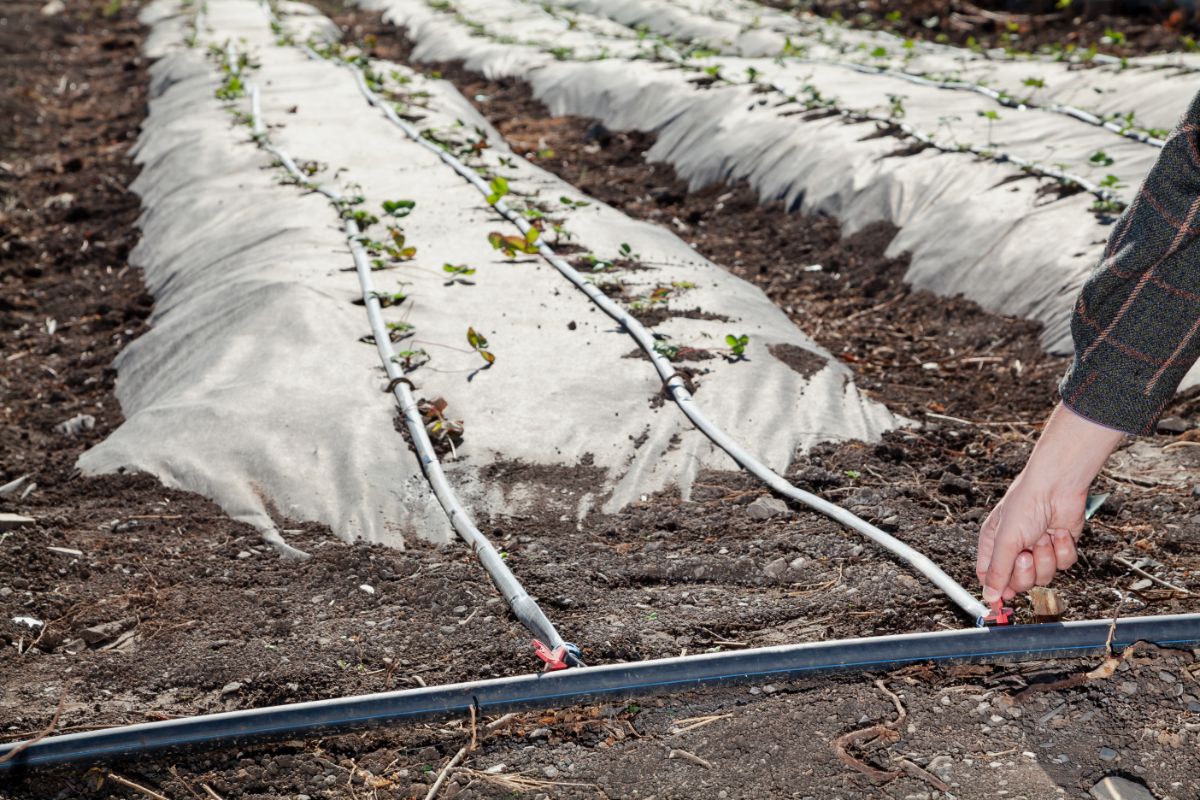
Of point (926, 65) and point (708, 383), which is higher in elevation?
point (926, 65)

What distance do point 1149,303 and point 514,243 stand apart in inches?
136

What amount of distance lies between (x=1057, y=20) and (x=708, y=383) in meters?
8.30

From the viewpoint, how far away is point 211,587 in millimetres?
2701

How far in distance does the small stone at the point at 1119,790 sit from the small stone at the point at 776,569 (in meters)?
0.95

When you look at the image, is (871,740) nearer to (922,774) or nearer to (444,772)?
(922,774)

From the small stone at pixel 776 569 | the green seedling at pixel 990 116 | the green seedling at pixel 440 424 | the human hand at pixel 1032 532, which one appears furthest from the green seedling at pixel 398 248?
the human hand at pixel 1032 532

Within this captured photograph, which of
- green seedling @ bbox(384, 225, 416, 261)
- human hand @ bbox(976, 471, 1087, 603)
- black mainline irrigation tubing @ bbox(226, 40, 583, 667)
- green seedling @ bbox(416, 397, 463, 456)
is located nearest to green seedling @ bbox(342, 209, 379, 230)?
black mainline irrigation tubing @ bbox(226, 40, 583, 667)

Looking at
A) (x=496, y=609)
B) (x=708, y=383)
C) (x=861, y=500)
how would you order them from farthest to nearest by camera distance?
1. (x=708, y=383)
2. (x=861, y=500)
3. (x=496, y=609)

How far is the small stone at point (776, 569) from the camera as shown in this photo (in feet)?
8.67

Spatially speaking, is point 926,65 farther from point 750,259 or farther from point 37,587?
point 37,587

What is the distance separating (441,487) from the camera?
300 cm

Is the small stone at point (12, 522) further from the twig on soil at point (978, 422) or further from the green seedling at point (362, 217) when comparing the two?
the twig on soil at point (978, 422)

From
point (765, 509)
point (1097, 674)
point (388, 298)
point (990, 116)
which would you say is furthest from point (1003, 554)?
point (990, 116)

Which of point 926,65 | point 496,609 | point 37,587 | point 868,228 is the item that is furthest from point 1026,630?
point 926,65
